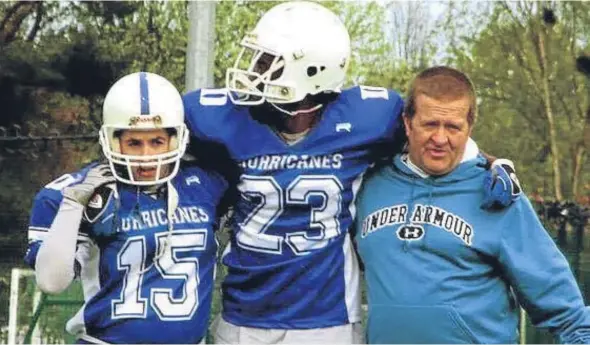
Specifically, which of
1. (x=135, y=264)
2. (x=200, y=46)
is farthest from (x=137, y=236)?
(x=200, y=46)

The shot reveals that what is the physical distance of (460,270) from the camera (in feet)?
10.3

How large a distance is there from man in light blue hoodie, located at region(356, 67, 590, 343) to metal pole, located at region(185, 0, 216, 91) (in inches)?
69.9

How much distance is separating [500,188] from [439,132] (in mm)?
225

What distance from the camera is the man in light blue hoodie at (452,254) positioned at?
3104 mm

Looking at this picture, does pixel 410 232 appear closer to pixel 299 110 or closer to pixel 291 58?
pixel 299 110

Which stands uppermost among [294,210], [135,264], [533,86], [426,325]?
[294,210]

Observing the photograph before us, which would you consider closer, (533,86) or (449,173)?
(449,173)

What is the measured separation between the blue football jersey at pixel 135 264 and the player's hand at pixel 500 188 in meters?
0.79

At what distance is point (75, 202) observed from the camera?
9.77ft

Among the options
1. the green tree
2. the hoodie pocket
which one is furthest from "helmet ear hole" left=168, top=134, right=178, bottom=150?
the green tree

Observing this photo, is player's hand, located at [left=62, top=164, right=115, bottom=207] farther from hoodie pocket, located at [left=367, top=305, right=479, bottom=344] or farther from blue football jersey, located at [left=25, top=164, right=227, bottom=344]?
hoodie pocket, located at [left=367, top=305, right=479, bottom=344]

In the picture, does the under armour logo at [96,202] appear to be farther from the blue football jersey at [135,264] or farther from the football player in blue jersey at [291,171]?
the football player in blue jersey at [291,171]

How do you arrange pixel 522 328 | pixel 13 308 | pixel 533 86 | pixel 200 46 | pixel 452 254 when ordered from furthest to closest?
pixel 533 86 < pixel 13 308 < pixel 522 328 < pixel 200 46 < pixel 452 254

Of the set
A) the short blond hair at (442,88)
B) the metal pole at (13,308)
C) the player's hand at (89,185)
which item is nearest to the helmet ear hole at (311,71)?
the short blond hair at (442,88)
